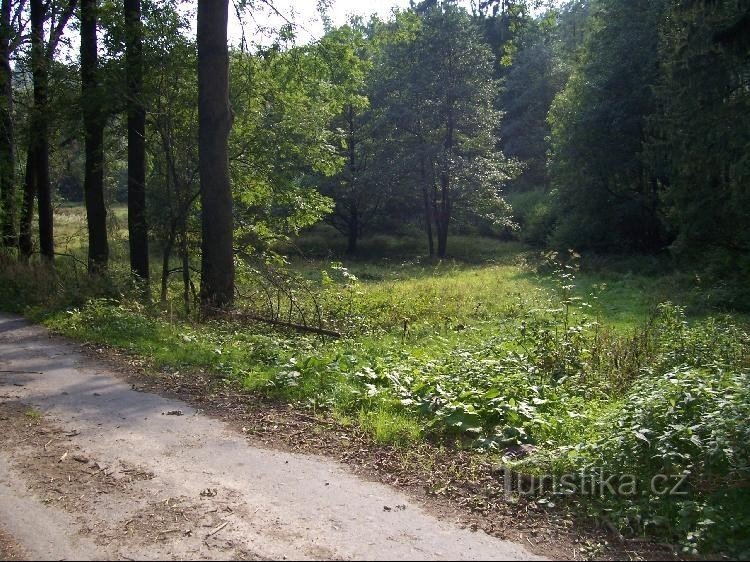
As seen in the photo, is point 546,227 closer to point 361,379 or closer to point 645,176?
point 645,176

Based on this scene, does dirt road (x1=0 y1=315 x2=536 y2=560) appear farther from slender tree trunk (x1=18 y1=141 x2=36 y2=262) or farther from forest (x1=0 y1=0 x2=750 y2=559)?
slender tree trunk (x1=18 y1=141 x2=36 y2=262)

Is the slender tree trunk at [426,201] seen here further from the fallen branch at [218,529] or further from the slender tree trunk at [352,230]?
the fallen branch at [218,529]

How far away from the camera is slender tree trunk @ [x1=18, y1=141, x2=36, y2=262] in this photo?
18.4m

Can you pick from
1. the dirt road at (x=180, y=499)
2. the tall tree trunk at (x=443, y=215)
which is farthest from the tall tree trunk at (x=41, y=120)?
the tall tree trunk at (x=443, y=215)

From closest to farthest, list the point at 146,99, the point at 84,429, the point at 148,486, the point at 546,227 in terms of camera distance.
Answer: the point at 148,486 < the point at 84,429 < the point at 146,99 < the point at 546,227

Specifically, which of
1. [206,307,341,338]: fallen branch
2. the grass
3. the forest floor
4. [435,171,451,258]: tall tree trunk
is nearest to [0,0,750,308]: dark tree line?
[206,307,341,338]: fallen branch

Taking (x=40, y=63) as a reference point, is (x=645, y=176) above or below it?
below

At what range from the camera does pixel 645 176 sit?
2630 centimetres

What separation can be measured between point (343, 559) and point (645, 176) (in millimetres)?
26114

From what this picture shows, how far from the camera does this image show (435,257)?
3484 cm

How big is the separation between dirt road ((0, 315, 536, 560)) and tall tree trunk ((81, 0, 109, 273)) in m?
8.86

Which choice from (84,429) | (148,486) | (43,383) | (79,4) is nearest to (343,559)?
(148,486)

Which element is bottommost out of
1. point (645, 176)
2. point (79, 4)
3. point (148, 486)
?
point (148, 486)

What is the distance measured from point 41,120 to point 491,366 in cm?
1422
